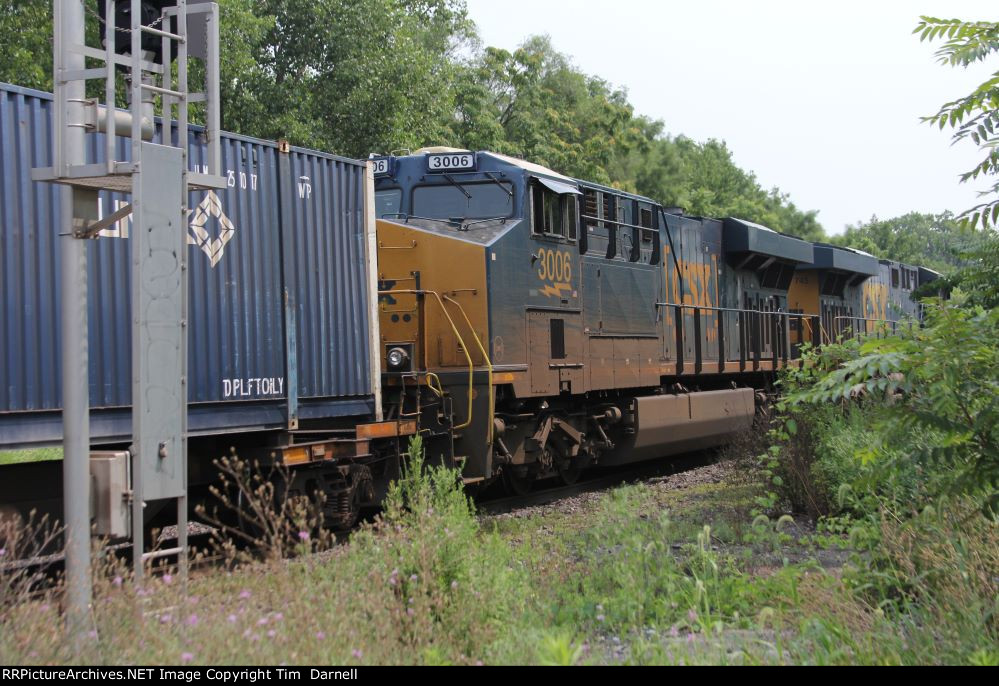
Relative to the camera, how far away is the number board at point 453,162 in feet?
35.0

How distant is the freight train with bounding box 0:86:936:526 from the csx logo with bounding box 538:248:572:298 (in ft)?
0.10

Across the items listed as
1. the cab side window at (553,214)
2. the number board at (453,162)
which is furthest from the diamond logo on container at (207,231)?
the cab side window at (553,214)

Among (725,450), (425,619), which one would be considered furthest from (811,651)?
(725,450)

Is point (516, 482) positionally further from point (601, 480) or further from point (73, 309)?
point (73, 309)

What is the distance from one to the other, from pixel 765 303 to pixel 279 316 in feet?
37.4

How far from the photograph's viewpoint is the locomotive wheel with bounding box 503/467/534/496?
1150 centimetres

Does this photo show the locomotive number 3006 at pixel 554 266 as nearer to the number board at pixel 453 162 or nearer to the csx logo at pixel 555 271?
the csx logo at pixel 555 271

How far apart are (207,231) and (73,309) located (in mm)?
3039

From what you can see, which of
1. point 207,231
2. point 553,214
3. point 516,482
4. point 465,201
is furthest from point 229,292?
point 516,482

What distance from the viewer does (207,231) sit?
775cm

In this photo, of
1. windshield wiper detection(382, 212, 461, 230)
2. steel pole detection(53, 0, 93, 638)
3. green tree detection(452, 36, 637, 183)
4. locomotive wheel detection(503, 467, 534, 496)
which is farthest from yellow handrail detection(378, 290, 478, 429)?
green tree detection(452, 36, 637, 183)

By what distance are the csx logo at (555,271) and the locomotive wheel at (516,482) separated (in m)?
2.12

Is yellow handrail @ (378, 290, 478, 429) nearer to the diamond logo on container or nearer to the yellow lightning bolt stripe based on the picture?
the yellow lightning bolt stripe

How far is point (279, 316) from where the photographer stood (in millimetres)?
8367
